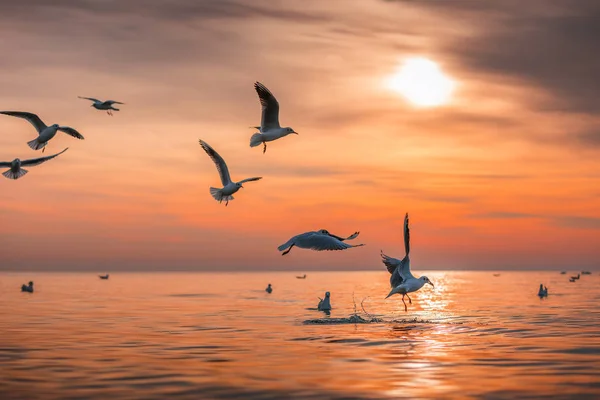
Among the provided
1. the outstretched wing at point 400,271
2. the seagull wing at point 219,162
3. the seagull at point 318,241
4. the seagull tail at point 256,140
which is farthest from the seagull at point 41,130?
the outstretched wing at point 400,271

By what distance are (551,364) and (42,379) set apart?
12.7 meters

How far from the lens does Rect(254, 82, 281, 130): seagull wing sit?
28172mm

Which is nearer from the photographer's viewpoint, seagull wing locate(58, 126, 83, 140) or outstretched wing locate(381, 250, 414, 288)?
outstretched wing locate(381, 250, 414, 288)

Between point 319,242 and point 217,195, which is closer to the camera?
point 319,242

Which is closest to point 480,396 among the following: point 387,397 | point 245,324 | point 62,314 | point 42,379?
point 387,397

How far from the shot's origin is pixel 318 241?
25.1 meters

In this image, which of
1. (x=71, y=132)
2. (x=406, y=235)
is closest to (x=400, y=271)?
(x=406, y=235)

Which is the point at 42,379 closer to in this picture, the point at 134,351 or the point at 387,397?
the point at 134,351

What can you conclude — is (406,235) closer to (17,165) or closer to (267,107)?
(267,107)

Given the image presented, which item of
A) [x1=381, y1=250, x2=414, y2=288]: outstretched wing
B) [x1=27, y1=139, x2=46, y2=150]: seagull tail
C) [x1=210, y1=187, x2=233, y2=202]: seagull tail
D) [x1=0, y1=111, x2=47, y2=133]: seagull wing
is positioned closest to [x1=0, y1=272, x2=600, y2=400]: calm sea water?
[x1=381, y1=250, x2=414, y2=288]: outstretched wing

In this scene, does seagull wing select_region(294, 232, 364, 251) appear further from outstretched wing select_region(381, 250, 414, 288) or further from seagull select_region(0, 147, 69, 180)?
seagull select_region(0, 147, 69, 180)

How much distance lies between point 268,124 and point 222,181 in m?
2.93

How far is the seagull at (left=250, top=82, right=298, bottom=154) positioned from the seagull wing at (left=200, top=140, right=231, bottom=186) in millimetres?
1488

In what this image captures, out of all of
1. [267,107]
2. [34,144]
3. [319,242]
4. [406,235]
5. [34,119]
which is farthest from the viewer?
[34,119]
